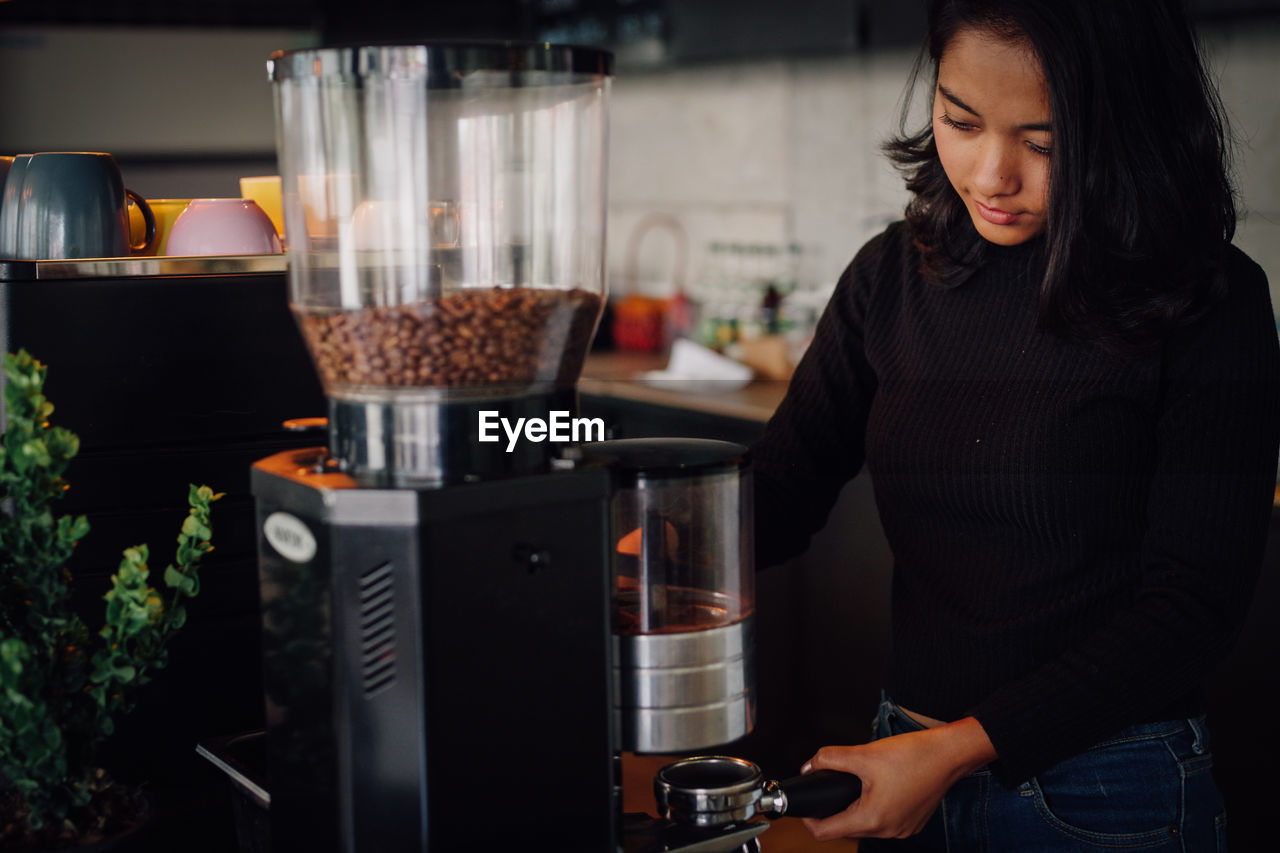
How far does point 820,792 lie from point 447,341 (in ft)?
1.32

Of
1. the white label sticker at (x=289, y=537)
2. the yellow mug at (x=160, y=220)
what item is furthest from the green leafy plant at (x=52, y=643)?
the yellow mug at (x=160, y=220)

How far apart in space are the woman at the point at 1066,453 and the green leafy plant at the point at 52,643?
0.47 meters

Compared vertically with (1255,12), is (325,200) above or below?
below

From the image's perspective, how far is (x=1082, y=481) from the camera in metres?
1.14

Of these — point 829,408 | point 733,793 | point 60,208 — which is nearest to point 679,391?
point 829,408

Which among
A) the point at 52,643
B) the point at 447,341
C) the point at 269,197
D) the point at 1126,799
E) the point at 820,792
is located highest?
the point at 269,197

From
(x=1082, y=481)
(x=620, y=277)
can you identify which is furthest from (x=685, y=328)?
(x=1082, y=481)

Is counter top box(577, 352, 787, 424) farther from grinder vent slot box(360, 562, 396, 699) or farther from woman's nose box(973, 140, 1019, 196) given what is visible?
grinder vent slot box(360, 562, 396, 699)

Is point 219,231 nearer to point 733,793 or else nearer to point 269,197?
point 269,197

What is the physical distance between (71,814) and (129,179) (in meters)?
3.13

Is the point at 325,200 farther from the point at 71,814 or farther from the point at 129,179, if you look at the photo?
the point at 129,179

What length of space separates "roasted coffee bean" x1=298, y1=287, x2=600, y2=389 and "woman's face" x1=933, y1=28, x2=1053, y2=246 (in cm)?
47

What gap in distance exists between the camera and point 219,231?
112 centimetres

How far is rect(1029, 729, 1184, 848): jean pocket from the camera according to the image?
3.80 ft
